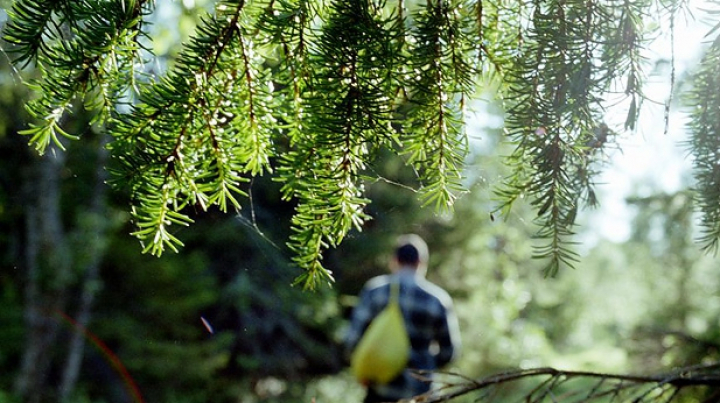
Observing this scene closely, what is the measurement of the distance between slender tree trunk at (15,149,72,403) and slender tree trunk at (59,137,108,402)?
178mm

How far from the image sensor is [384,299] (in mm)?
3781

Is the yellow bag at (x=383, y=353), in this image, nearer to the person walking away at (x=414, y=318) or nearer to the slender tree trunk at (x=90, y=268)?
the person walking away at (x=414, y=318)

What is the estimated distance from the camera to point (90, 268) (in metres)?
5.57

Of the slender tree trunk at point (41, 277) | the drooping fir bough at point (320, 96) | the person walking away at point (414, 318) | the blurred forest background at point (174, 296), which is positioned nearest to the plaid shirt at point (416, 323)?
the person walking away at point (414, 318)

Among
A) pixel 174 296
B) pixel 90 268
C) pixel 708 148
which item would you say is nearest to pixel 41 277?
pixel 90 268

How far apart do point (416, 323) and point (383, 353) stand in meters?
0.58

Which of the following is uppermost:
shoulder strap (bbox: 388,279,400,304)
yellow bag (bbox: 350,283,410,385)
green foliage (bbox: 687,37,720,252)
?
green foliage (bbox: 687,37,720,252)

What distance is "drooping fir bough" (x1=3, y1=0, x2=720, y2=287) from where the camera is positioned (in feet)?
2.53

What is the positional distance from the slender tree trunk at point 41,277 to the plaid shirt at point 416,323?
9.00 feet

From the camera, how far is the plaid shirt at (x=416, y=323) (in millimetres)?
3709

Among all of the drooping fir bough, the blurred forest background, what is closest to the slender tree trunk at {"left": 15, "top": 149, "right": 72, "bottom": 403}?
the blurred forest background

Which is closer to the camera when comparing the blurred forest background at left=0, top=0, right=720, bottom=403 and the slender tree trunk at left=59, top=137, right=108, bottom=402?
the slender tree trunk at left=59, top=137, right=108, bottom=402

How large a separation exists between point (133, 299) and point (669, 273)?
11992 mm

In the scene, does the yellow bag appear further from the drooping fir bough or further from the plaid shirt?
the drooping fir bough
